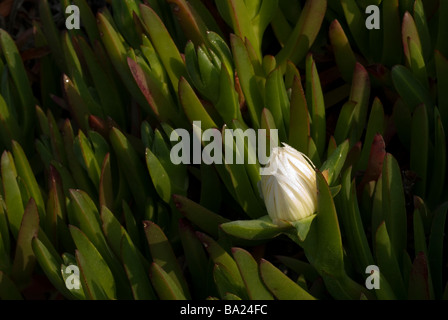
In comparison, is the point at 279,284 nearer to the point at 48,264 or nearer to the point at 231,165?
the point at 231,165

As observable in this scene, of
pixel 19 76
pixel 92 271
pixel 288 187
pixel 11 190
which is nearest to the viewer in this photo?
pixel 288 187

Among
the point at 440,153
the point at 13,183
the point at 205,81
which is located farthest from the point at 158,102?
the point at 440,153

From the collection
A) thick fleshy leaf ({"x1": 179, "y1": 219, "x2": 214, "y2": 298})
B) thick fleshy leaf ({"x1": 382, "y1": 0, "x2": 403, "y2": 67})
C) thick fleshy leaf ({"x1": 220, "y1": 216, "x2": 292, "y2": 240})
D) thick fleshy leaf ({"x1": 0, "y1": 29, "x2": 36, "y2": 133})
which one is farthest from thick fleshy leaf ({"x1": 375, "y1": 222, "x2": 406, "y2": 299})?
thick fleshy leaf ({"x1": 0, "y1": 29, "x2": 36, "y2": 133})


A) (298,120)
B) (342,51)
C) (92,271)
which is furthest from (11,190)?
(342,51)

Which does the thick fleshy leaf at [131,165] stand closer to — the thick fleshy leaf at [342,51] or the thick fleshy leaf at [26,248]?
the thick fleshy leaf at [26,248]

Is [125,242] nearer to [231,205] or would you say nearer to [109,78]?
[231,205]
